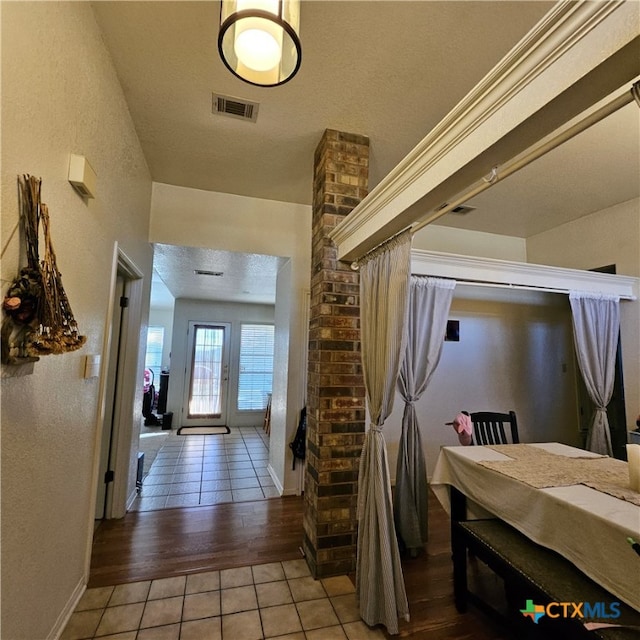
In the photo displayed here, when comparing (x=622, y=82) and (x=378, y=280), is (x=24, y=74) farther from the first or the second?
(x=622, y=82)

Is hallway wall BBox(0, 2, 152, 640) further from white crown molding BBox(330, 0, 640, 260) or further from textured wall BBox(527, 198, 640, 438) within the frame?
textured wall BBox(527, 198, 640, 438)

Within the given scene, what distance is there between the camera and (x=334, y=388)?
7.22 feet

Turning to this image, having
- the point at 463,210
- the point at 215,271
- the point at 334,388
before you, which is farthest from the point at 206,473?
the point at 463,210

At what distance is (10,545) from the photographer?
1.19 meters

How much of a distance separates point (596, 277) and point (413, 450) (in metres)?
2.42

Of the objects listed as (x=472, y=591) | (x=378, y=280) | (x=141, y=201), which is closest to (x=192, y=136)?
(x=141, y=201)

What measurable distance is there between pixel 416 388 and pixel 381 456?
3.25ft

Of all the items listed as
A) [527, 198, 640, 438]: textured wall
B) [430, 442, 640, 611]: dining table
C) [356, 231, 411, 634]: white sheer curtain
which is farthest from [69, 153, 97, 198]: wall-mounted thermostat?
[527, 198, 640, 438]: textured wall

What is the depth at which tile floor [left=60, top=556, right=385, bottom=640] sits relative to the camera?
66.3 inches

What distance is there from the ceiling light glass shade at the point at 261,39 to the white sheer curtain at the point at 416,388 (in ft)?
5.41

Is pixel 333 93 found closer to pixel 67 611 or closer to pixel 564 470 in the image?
pixel 564 470

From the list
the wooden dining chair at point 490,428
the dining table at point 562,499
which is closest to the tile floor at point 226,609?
the dining table at point 562,499

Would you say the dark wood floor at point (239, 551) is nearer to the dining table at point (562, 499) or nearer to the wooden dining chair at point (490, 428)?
the dining table at point (562, 499)

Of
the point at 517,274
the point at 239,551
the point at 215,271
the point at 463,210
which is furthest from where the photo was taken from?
the point at 215,271
